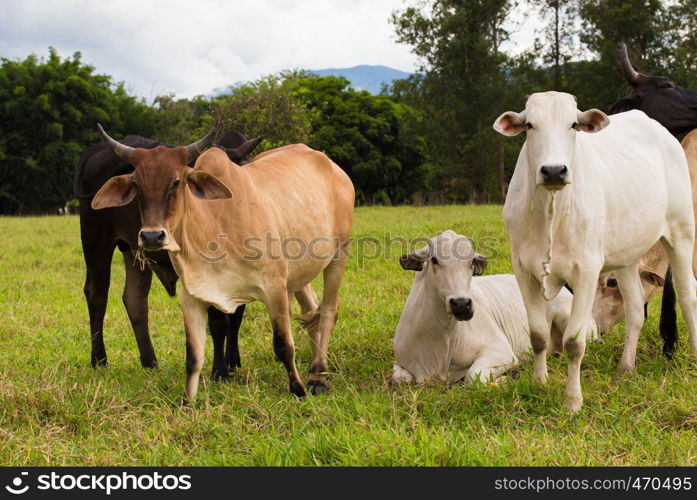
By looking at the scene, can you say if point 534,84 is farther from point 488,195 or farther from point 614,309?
point 614,309

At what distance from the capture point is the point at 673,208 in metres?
5.23

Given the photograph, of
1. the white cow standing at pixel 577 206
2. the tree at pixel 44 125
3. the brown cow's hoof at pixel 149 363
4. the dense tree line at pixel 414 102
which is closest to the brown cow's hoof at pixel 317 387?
the brown cow's hoof at pixel 149 363

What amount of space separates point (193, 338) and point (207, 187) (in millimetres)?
999

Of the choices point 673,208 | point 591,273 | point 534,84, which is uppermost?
point 534,84

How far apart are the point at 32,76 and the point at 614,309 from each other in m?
40.7

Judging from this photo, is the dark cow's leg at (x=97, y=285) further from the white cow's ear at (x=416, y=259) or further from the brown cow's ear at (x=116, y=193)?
the white cow's ear at (x=416, y=259)

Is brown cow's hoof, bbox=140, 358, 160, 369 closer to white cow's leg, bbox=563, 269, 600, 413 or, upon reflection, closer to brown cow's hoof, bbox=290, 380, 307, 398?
brown cow's hoof, bbox=290, 380, 307, 398

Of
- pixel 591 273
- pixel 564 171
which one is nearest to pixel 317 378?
pixel 591 273

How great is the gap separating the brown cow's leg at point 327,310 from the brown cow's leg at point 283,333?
546 millimetres

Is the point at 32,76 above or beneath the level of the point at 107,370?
above

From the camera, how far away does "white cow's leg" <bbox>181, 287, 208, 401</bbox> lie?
4.73 m

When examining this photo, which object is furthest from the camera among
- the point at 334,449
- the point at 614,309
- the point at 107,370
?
the point at 614,309

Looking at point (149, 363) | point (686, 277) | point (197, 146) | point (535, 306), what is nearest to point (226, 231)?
point (197, 146)
